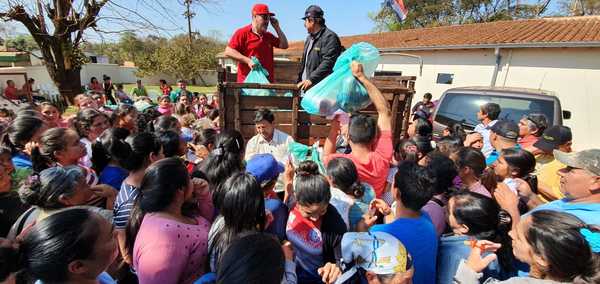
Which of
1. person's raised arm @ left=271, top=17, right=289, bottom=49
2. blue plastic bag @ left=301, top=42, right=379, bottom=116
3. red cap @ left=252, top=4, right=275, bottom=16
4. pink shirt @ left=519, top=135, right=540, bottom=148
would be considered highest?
red cap @ left=252, top=4, right=275, bottom=16

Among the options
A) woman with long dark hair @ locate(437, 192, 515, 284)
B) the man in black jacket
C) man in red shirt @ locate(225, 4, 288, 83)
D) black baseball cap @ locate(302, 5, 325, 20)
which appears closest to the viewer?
woman with long dark hair @ locate(437, 192, 515, 284)

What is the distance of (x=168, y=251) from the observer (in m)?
1.42

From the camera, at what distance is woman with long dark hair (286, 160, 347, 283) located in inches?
64.2

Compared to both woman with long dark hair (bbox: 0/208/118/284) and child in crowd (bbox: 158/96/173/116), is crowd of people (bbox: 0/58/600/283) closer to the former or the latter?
woman with long dark hair (bbox: 0/208/118/284)

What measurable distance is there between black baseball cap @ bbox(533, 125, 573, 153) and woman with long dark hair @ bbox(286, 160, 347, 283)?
2659 millimetres

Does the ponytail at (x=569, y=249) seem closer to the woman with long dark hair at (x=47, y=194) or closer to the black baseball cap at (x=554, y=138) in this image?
the black baseball cap at (x=554, y=138)

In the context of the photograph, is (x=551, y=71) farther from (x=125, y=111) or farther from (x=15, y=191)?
(x=15, y=191)

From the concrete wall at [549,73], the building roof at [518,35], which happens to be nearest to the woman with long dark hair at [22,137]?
the building roof at [518,35]

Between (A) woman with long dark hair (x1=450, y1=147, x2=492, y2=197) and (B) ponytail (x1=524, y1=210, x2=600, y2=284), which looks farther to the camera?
(A) woman with long dark hair (x1=450, y1=147, x2=492, y2=197)

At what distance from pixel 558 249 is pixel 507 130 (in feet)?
7.33

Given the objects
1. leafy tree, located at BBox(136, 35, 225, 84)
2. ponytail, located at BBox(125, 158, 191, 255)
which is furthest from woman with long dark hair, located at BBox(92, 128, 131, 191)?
leafy tree, located at BBox(136, 35, 225, 84)

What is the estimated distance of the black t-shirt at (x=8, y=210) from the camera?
1.79m

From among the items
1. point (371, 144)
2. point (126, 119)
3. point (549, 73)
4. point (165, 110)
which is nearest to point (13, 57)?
point (165, 110)

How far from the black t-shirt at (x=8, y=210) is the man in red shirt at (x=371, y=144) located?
2033 millimetres
